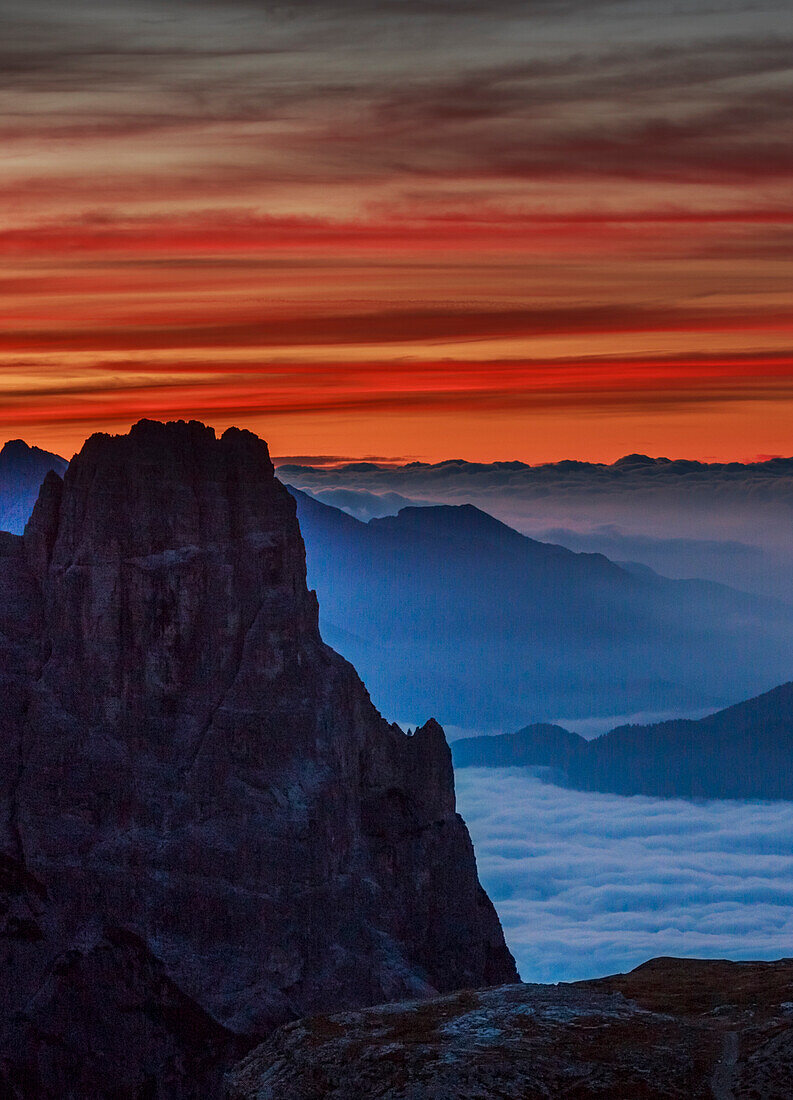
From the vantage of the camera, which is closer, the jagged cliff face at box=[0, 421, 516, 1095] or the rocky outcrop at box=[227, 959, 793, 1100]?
the rocky outcrop at box=[227, 959, 793, 1100]

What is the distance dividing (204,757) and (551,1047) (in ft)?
222

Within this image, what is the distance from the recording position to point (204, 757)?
16938cm

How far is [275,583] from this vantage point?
591 feet

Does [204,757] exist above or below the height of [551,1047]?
above

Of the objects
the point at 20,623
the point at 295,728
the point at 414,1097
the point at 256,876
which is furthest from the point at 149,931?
the point at 414,1097

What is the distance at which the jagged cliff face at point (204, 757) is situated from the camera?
164625mm

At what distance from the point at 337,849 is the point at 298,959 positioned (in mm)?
13792

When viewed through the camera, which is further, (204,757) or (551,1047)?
(204,757)

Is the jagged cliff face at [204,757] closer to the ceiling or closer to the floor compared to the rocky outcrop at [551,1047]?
closer to the ceiling

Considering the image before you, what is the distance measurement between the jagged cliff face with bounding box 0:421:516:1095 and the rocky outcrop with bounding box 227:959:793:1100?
36525 mm

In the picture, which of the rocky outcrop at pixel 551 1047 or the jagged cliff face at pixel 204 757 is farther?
the jagged cliff face at pixel 204 757

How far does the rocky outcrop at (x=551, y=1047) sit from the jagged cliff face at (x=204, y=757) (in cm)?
3652

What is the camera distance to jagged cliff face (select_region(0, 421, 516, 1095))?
165m

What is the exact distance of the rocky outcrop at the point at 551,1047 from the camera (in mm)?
105500
